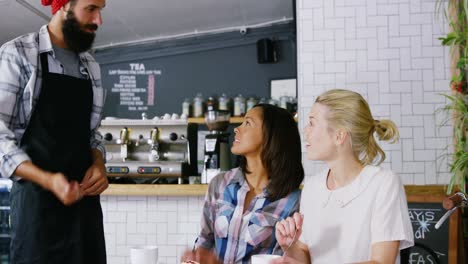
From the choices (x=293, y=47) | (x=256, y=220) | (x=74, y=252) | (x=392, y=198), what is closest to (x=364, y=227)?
(x=392, y=198)

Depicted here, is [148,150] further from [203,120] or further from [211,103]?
[211,103]

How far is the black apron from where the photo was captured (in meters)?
1.52

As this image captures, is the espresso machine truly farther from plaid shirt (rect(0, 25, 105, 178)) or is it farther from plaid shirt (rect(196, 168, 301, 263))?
plaid shirt (rect(0, 25, 105, 178))

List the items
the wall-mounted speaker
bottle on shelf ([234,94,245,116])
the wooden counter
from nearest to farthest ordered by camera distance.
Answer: the wooden counter
bottle on shelf ([234,94,245,116])
the wall-mounted speaker

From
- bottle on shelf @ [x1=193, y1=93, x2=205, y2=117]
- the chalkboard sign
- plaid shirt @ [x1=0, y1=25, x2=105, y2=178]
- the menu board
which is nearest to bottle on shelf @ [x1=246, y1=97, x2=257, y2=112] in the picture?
bottle on shelf @ [x1=193, y1=93, x2=205, y2=117]

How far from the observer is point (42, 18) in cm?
525

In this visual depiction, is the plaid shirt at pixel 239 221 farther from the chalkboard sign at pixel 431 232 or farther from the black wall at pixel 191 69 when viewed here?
the black wall at pixel 191 69

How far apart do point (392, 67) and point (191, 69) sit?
3.83 metres

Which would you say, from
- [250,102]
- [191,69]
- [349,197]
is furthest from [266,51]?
[349,197]

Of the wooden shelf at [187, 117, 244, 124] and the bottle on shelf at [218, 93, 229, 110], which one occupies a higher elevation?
the bottle on shelf at [218, 93, 229, 110]

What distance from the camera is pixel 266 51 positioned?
583 cm

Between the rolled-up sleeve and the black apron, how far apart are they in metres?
0.07

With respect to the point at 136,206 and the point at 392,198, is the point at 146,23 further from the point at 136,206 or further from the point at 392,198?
the point at 392,198

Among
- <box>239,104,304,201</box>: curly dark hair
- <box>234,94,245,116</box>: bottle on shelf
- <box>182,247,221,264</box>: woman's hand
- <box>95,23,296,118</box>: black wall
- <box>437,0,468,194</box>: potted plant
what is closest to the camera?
<box>182,247,221,264</box>: woman's hand
